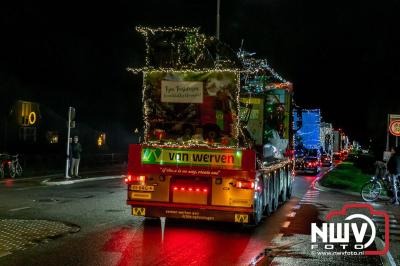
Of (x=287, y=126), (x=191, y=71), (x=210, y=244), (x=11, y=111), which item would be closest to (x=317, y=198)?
(x=287, y=126)

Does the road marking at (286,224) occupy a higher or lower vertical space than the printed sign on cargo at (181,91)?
lower

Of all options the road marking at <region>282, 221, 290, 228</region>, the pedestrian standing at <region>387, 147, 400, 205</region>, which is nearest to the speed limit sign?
the pedestrian standing at <region>387, 147, 400, 205</region>

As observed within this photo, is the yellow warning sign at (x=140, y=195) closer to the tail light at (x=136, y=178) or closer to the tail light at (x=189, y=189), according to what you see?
the tail light at (x=136, y=178)

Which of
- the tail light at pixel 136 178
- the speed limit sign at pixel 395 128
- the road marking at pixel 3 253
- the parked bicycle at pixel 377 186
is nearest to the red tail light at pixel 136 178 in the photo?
the tail light at pixel 136 178

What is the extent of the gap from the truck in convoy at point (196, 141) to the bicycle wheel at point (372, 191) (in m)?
6.59

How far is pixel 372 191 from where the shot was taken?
19.9m

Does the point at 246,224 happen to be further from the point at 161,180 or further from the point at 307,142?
the point at 307,142

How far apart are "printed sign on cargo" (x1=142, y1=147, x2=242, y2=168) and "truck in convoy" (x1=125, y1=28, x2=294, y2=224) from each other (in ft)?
0.07

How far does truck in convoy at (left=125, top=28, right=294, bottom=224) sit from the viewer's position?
38.8 feet

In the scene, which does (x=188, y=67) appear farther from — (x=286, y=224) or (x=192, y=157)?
(x=286, y=224)

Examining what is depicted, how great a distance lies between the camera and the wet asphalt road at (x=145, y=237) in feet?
29.6

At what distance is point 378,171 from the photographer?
2009cm

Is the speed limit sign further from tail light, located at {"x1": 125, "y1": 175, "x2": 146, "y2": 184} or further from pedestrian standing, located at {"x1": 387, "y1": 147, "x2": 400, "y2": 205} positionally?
tail light, located at {"x1": 125, "y1": 175, "x2": 146, "y2": 184}

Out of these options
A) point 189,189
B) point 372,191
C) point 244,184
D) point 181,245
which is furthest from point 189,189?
point 372,191
